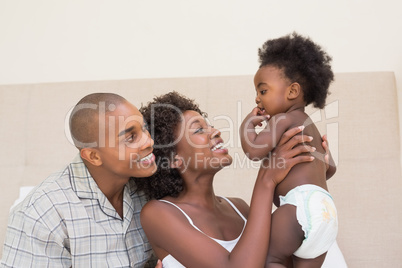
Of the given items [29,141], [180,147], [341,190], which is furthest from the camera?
[29,141]

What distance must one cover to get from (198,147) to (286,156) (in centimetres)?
31

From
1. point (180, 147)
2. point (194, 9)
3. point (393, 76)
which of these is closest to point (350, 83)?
point (393, 76)

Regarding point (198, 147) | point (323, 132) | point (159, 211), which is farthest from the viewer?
point (323, 132)

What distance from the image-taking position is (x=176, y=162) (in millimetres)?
1750

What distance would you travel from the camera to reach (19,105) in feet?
9.05

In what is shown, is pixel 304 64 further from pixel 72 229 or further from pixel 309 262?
pixel 72 229

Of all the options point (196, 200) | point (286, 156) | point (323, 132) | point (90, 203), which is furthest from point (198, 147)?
point (323, 132)

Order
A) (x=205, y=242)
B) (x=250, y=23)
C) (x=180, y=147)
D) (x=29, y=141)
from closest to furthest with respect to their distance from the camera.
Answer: (x=205, y=242) < (x=180, y=147) < (x=29, y=141) < (x=250, y=23)

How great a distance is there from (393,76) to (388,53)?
0.28 m

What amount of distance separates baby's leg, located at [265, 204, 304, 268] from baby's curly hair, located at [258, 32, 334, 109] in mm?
492

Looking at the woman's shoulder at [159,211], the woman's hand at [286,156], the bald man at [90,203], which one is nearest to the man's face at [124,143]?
the bald man at [90,203]

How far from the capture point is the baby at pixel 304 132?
4.90ft

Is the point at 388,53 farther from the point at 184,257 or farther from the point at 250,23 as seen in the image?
the point at 184,257

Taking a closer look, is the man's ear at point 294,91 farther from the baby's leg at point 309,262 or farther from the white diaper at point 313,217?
the baby's leg at point 309,262
